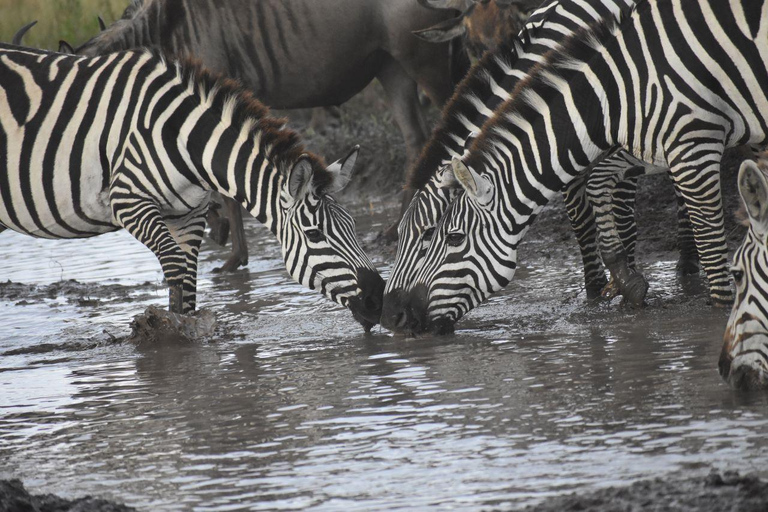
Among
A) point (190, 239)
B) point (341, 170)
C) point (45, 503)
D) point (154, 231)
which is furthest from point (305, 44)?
point (45, 503)

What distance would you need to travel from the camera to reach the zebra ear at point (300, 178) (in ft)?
23.5

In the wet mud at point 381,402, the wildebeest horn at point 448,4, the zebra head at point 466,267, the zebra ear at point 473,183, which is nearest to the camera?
the wet mud at point 381,402

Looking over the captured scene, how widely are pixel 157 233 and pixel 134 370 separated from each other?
1.24 meters

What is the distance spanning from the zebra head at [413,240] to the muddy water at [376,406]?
194mm

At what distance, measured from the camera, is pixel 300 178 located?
7.23m

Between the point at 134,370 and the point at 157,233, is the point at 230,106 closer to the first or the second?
the point at 157,233

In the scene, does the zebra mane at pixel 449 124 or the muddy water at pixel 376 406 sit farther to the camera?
the zebra mane at pixel 449 124

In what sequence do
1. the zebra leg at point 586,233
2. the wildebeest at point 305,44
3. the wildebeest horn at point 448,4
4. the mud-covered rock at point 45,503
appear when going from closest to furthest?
the mud-covered rock at point 45,503 → the zebra leg at point 586,233 → the wildebeest at point 305,44 → the wildebeest horn at point 448,4

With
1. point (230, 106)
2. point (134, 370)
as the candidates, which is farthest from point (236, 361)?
point (230, 106)

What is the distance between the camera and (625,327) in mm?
6594

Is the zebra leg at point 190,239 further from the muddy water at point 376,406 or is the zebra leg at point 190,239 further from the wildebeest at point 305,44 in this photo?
the wildebeest at point 305,44

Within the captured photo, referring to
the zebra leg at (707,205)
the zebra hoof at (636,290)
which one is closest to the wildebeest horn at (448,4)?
the zebra hoof at (636,290)

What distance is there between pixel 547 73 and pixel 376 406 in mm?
2751

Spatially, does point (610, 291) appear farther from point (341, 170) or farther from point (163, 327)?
point (163, 327)
